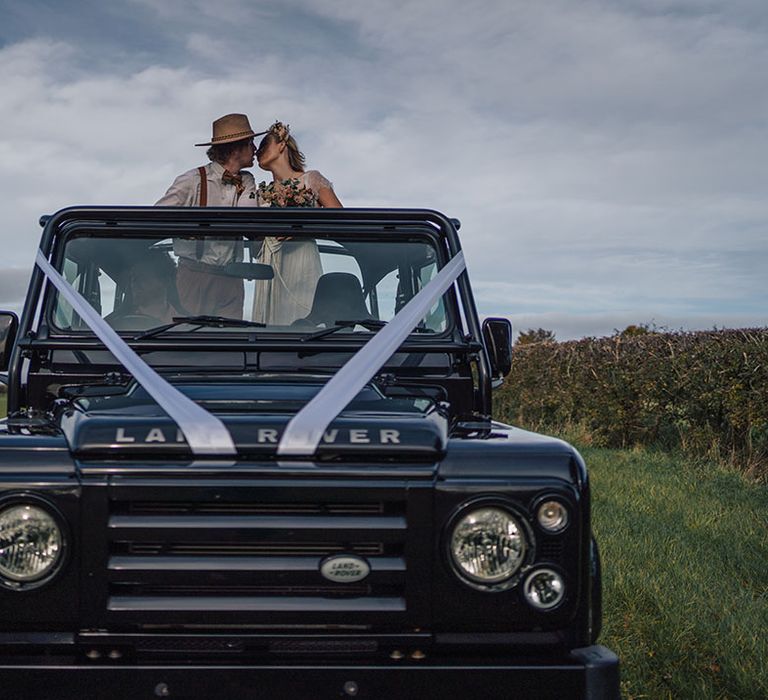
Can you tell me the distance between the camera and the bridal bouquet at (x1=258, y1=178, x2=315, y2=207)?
17.0ft

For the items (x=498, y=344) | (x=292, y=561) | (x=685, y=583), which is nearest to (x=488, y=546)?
(x=292, y=561)

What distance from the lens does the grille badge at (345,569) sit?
2424mm

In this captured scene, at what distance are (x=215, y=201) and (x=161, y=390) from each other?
2.55 meters

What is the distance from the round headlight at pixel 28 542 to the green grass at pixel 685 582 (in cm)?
242

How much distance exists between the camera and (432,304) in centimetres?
373

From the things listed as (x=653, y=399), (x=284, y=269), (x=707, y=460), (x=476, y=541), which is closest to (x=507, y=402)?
(x=653, y=399)

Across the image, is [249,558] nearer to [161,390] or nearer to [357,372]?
[161,390]

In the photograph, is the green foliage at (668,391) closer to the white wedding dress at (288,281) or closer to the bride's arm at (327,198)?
the bride's arm at (327,198)

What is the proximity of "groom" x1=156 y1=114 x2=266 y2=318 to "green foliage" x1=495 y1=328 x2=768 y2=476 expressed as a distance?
662 cm

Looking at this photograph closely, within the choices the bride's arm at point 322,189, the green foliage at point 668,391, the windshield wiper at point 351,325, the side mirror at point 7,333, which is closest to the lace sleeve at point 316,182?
the bride's arm at point 322,189

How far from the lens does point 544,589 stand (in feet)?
8.08

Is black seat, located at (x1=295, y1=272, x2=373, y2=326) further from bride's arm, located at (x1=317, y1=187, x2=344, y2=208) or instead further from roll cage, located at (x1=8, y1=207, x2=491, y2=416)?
bride's arm, located at (x1=317, y1=187, x2=344, y2=208)

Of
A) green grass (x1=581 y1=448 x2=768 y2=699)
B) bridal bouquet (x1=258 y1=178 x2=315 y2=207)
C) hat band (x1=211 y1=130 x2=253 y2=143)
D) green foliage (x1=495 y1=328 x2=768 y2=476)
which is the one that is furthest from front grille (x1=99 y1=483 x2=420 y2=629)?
green foliage (x1=495 y1=328 x2=768 y2=476)

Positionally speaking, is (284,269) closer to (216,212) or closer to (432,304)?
(216,212)
